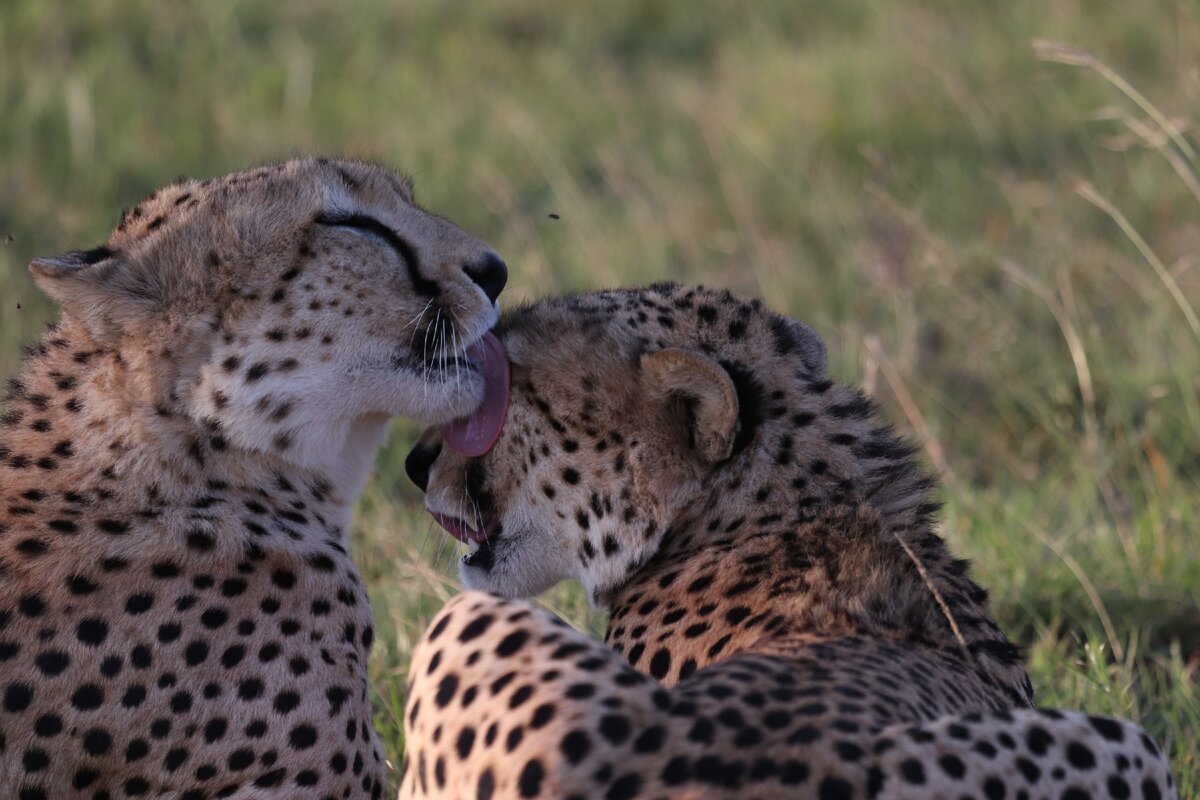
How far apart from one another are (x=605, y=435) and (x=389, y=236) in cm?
54

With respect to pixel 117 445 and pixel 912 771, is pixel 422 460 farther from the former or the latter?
pixel 912 771

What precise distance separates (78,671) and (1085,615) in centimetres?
214

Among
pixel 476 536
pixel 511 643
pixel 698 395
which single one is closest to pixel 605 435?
pixel 698 395

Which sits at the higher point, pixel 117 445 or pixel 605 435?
pixel 605 435

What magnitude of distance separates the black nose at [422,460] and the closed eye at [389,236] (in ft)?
0.85

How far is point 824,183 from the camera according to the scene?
633 centimetres

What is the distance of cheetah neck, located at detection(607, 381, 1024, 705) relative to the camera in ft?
8.35

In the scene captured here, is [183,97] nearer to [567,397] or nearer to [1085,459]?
[1085,459]

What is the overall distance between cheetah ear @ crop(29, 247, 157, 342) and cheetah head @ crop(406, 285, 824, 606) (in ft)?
1.76

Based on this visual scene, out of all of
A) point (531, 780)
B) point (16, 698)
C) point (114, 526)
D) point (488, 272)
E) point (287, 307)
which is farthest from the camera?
point (488, 272)

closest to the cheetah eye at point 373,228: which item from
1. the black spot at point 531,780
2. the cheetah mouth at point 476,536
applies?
the cheetah mouth at point 476,536

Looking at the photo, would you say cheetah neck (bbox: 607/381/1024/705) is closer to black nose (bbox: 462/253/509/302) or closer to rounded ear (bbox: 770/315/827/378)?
rounded ear (bbox: 770/315/827/378)

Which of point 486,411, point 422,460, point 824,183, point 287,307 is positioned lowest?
point 824,183

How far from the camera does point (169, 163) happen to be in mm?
6488
